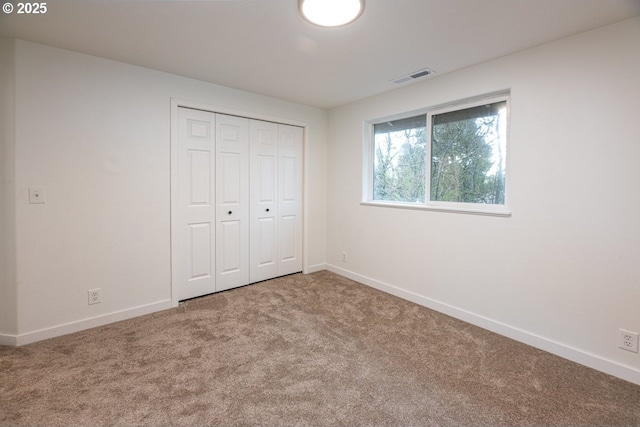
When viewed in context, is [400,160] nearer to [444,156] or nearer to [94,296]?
[444,156]

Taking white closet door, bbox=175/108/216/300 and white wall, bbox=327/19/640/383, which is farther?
white closet door, bbox=175/108/216/300

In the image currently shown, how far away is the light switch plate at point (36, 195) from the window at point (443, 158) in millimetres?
3127

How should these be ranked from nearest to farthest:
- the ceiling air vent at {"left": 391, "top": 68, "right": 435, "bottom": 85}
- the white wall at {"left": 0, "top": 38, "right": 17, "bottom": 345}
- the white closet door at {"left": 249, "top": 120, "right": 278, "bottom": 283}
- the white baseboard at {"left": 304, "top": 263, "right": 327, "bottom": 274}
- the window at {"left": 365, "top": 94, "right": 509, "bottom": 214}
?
the white wall at {"left": 0, "top": 38, "right": 17, "bottom": 345}, the window at {"left": 365, "top": 94, "right": 509, "bottom": 214}, the ceiling air vent at {"left": 391, "top": 68, "right": 435, "bottom": 85}, the white closet door at {"left": 249, "top": 120, "right": 278, "bottom": 283}, the white baseboard at {"left": 304, "top": 263, "right": 327, "bottom": 274}

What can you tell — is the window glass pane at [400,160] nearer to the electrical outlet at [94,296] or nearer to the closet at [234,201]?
the closet at [234,201]

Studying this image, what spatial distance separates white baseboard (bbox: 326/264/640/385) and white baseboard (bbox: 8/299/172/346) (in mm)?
2460

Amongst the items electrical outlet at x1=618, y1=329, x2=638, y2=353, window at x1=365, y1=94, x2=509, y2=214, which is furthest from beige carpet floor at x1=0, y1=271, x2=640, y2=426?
window at x1=365, y1=94, x2=509, y2=214

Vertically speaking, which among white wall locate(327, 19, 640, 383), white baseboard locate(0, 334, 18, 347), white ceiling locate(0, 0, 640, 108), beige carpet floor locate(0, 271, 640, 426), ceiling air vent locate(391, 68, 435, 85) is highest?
ceiling air vent locate(391, 68, 435, 85)

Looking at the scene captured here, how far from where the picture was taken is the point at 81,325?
97.8 inches

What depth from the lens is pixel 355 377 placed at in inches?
74.9

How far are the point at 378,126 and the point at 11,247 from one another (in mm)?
3681

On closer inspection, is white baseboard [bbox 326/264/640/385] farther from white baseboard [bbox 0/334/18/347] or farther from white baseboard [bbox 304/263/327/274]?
white baseboard [bbox 0/334/18/347]

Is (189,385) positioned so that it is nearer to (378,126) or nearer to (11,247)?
(11,247)

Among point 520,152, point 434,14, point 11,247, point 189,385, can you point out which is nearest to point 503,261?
point 520,152

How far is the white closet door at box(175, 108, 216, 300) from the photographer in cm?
303
